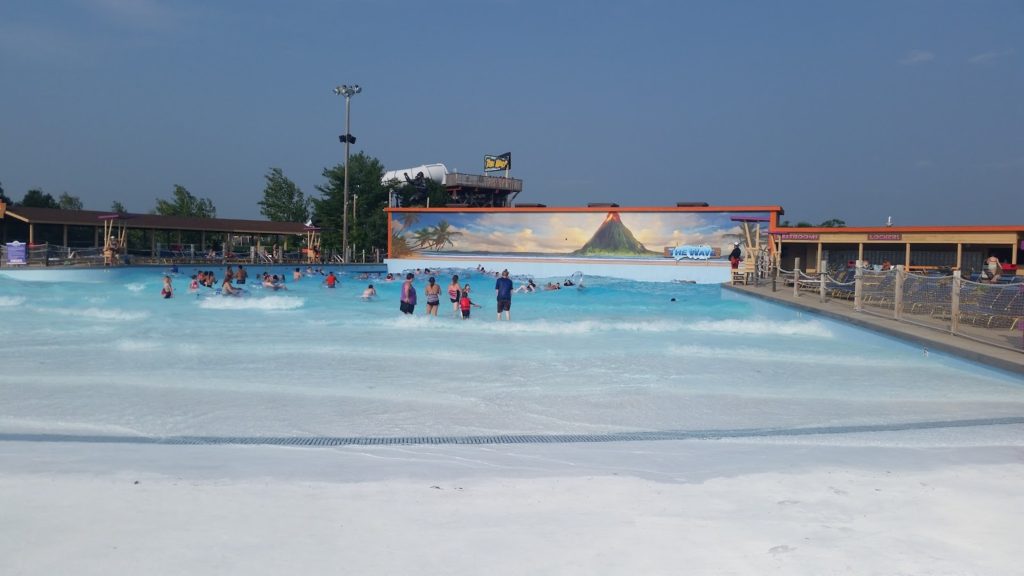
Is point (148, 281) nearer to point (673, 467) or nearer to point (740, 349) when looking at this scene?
point (740, 349)

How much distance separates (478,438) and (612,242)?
37.4 metres

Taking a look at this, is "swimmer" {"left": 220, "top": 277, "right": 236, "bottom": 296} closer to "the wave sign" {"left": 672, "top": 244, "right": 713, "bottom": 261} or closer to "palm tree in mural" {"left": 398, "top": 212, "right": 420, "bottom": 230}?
"palm tree in mural" {"left": 398, "top": 212, "right": 420, "bottom": 230}

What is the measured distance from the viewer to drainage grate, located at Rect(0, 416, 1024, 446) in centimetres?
546

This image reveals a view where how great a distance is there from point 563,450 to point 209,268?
31.9 metres

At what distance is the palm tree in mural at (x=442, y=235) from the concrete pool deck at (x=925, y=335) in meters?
29.9

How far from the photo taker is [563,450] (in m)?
5.25

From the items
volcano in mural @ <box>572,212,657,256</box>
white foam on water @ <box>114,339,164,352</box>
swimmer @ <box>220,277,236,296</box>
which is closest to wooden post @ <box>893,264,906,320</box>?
white foam on water @ <box>114,339,164,352</box>

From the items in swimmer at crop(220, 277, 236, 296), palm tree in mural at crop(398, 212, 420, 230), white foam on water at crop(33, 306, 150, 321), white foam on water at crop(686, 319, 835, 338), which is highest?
palm tree in mural at crop(398, 212, 420, 230)

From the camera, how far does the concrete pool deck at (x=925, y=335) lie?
847cm

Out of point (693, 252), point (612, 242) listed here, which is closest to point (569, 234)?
point (612, 242)

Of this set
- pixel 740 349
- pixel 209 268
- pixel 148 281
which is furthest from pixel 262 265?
pixel 740 349

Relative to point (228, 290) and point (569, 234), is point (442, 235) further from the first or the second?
point (228, 290)

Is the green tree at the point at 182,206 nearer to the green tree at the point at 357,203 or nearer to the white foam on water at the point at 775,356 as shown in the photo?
→ the green tree at the point at 357,203

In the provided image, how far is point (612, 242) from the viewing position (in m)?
42.3
